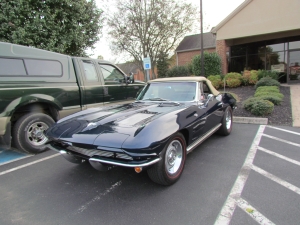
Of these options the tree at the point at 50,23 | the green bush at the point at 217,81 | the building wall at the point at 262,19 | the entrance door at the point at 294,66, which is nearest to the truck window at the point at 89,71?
the tree at the point at 50,23

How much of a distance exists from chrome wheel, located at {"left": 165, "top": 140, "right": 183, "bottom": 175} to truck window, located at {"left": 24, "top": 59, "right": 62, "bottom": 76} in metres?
3.42

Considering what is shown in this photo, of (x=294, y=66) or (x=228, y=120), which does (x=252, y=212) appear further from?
(x=294, y=66)

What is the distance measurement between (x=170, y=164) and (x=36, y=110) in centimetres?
326

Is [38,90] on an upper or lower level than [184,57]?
lower

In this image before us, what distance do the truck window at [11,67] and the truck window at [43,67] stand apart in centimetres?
12

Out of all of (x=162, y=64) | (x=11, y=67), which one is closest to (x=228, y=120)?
(x=11, y=67)

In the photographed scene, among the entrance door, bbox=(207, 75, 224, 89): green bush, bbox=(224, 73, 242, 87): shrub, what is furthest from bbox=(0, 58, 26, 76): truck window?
the entrance door

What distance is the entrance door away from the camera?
14078 millimetres

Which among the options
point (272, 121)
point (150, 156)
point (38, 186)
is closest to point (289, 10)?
point (272, 121)

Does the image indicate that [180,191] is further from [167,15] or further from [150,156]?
[167,15]

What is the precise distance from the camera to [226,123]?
201 inches

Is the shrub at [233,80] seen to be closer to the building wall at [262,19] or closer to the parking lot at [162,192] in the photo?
the building wall at [262,19]

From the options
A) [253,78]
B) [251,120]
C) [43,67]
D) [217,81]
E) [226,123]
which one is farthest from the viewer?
[217,81]

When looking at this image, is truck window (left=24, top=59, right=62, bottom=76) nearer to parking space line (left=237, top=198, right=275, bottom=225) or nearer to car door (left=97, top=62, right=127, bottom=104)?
car door (left=97, top=62, right=127, bottom=104)
